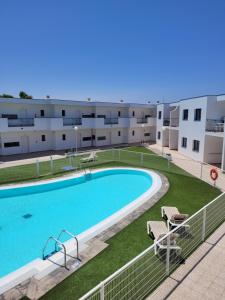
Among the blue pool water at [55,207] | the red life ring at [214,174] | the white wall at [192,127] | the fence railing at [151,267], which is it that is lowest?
the blue pool water at [55,207]

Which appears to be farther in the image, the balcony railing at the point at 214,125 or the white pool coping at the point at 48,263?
the balcony railing at the point at 214,125

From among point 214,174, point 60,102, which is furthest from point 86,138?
point 214,174

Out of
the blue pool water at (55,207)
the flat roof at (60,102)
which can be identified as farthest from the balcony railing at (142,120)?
the blue pool water at (55,207)

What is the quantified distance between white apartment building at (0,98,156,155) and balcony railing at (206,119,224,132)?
1394cm

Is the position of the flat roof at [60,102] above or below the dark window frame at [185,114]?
above

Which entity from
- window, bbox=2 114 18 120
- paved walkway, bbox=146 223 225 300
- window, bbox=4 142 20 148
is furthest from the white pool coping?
window, bbox=2 114 18 120

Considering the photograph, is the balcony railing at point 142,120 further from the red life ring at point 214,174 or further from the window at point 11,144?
the red life ring at point 214,174

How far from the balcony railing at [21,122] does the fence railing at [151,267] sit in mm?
21206

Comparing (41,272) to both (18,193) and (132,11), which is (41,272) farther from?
(132,11)

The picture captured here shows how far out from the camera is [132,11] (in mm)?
15984

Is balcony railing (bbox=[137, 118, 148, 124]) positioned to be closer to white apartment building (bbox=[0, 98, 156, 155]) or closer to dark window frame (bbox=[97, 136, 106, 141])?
white apartment building (bbox=[0, 98, 156, 155])

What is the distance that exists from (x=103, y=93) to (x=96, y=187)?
26034mm

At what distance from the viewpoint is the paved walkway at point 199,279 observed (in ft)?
16.5

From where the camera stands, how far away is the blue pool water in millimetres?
8680
